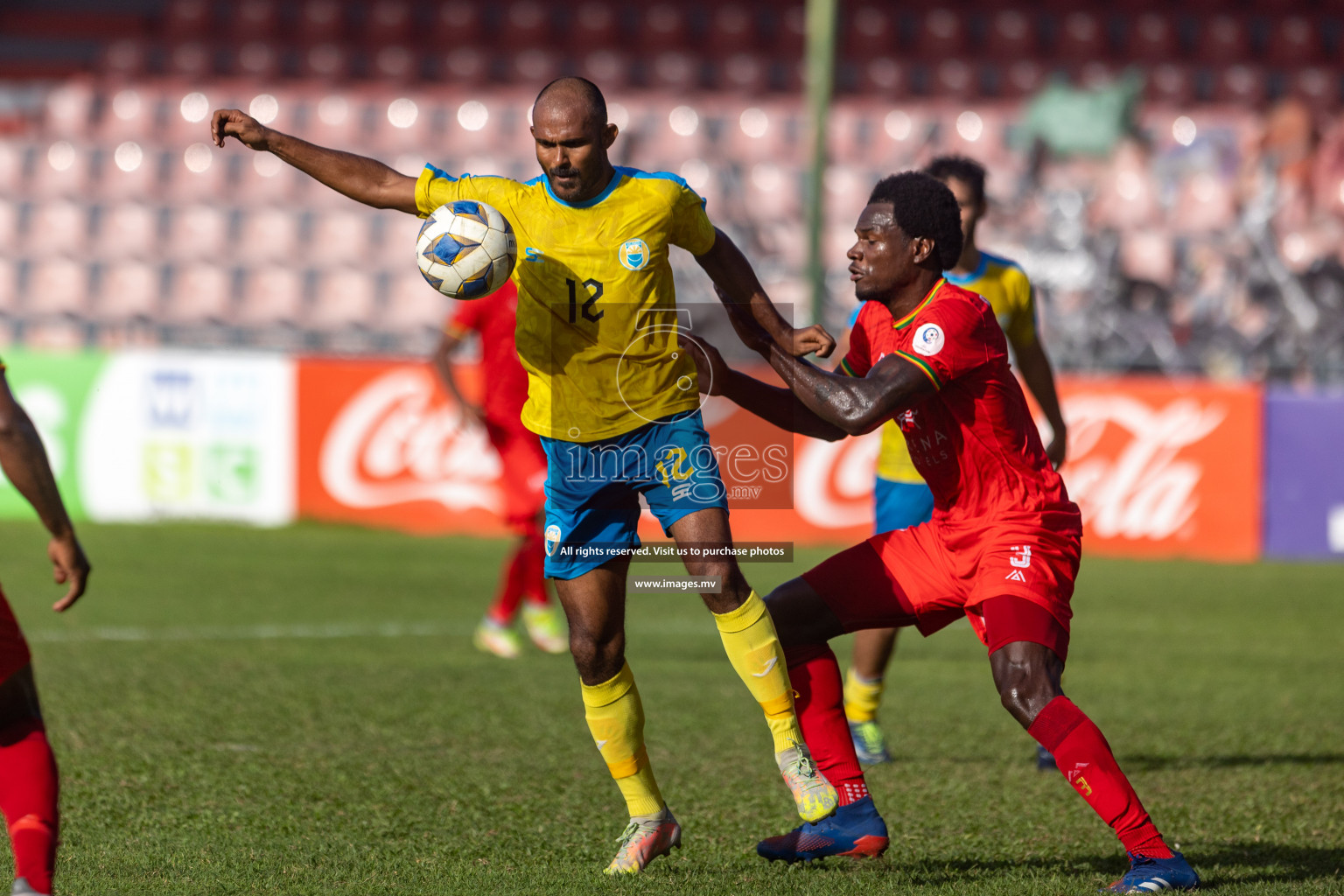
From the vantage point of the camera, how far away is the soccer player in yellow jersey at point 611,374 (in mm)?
4547

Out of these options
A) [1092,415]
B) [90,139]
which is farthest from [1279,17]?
Result: [90,139]

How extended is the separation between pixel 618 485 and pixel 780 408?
2.27 feet

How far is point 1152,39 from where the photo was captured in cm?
2148

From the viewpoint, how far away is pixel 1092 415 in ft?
45.5

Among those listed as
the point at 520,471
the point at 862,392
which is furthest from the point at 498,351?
the point at 862,392

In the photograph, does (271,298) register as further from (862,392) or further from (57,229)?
(862,392)

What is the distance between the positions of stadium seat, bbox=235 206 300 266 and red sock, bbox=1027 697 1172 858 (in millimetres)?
16366

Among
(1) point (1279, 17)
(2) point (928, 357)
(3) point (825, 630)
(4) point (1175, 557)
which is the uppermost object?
(1) point (1279, 17)

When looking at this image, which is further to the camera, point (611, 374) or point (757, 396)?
point (757, 396)

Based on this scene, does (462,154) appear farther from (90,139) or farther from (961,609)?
(961,609)

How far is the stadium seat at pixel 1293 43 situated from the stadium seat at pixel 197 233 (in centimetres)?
1398

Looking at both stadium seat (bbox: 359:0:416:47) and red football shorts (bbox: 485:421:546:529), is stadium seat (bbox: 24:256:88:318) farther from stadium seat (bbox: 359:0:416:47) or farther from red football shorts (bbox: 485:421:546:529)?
red football shorts (bbox: 485:421:546:529)

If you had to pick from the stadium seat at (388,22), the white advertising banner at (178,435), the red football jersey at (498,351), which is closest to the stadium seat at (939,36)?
the stadium seat at (388,22)

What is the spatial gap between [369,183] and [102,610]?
629cm
